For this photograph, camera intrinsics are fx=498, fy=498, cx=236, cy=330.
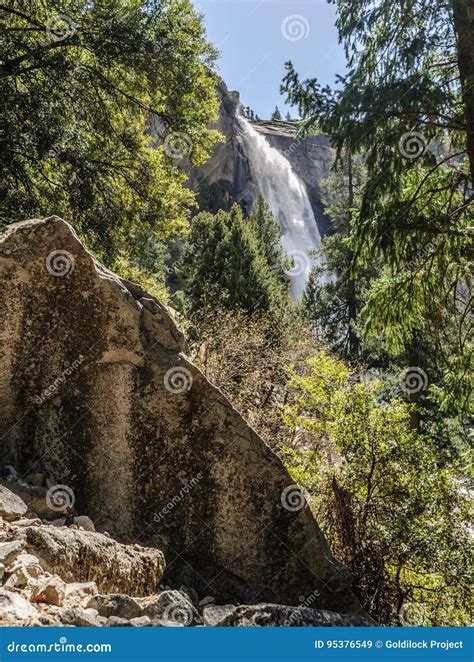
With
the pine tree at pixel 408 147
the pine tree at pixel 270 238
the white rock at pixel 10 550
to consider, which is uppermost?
the pine tree at pixel 270 238

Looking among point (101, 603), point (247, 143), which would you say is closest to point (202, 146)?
point (101, 603)

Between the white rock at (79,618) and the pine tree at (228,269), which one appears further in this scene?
the pine tree at (228,269)

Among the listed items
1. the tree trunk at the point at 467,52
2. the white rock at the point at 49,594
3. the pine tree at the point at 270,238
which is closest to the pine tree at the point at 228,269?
the pine tree at the point at 270,238

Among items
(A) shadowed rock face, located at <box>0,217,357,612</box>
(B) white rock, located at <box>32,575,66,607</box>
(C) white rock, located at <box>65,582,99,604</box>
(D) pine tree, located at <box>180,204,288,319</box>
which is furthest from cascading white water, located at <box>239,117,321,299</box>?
(B) white rock, located at <box>32,575,66,607</box>

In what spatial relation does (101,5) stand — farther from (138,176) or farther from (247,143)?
(247,143)

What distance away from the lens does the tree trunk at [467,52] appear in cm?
604

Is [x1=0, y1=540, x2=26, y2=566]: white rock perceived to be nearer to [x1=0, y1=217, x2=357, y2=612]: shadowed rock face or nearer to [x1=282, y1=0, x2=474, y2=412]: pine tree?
[x1=0, y1=217, x2=357, y2=612]: shadowed rock face

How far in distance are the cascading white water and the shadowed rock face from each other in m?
37.9

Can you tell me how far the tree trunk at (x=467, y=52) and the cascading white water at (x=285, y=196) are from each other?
118 feet

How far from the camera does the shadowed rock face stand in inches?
189

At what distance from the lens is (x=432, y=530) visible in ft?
18.7

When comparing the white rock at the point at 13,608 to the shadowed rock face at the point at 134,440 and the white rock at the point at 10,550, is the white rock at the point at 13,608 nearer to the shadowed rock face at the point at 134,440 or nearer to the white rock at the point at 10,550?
the white rock at the point at 10,550

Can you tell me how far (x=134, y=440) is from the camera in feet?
16.1

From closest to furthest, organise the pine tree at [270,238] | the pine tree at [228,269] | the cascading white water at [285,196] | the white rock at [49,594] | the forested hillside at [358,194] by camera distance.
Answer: the white rock at [49,594] < the forested hillside at [358,194] < the pine tree at [228,269] < the pine tree at [270,238] < the cascading white water at [285,196]
